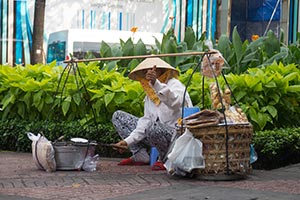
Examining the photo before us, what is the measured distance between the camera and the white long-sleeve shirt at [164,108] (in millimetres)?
7453

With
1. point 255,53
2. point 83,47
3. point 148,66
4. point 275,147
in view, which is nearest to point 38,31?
Result: point 83,47

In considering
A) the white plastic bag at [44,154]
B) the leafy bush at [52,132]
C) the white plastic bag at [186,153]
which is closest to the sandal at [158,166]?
the white plastic bag at [186,153]

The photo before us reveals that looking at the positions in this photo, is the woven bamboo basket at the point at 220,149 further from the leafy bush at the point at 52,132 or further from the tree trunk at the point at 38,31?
the tree trunk at the point at 38,31

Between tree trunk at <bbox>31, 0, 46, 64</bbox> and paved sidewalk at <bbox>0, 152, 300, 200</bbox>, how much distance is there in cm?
1081

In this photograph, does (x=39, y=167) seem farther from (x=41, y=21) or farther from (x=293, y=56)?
(x=41, y=21)

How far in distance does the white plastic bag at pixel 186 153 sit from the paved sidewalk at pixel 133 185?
0.57 feet

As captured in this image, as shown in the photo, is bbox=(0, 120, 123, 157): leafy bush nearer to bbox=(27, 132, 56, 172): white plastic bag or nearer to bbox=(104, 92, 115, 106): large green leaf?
bbox=(104, 92, 115, 106): large green leaf

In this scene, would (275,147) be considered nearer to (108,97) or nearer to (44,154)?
(108,97)

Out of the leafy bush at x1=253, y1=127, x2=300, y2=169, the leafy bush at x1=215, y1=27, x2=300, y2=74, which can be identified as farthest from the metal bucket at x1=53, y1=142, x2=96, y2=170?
the leafy bush at x1=215, y1=27, x2=300, y2=74

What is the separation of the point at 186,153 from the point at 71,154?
5.09ft

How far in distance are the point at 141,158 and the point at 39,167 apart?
49.2 inches

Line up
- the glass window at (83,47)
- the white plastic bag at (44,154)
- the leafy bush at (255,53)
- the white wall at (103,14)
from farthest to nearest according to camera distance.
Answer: the glass window at (83,47) → the white wall at (103,14) → the leafy bush at (255,53) → the white plastic bag at (44,154)

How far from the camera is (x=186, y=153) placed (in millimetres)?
7090

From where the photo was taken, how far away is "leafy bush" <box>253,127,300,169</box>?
27.2ft
